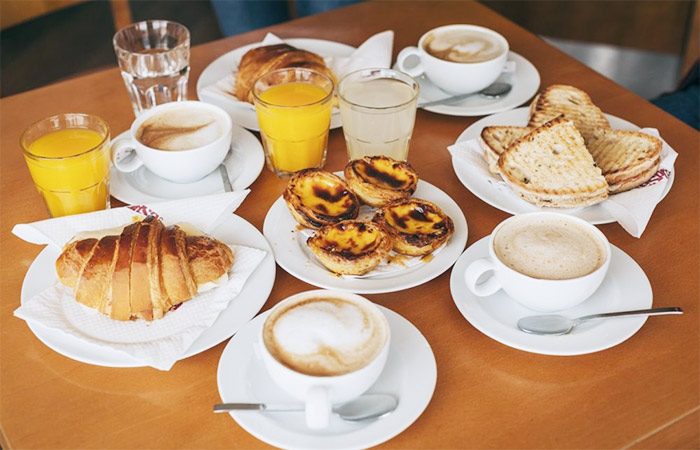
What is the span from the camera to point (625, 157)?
1.34 m

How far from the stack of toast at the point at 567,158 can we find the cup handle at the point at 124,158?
2.21 ft

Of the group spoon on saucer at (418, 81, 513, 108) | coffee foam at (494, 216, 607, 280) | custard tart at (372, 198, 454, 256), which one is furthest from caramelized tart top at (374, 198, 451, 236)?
spoon on saucer at (418, 81, 513, 108)

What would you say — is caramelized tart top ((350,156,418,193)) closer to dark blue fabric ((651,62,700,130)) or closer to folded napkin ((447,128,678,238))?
folded napkin ((447,128,678,238))

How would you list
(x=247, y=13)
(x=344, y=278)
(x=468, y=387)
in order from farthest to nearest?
(x=247, y=13) → (x=344, y=278) → (x=468, y=387)

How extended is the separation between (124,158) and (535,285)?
83 centimetres

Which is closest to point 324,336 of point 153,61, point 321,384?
point 321,384

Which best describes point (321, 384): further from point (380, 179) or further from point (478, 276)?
point (380, 179)

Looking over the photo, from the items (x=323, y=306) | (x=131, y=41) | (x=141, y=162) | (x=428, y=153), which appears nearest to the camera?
(x=323, y=306)

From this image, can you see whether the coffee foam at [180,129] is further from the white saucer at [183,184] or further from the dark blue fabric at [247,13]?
the dark blue fabric at [247,13]

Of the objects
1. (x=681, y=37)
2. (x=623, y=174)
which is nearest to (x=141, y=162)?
(x=623, y=174)

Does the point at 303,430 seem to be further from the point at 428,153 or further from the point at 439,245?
the point at 428,153

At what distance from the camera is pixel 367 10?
2.07 metres

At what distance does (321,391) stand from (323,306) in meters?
0.14

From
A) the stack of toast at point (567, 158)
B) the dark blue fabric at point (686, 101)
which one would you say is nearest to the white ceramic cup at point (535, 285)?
the stack of toast at point (567, 158)
